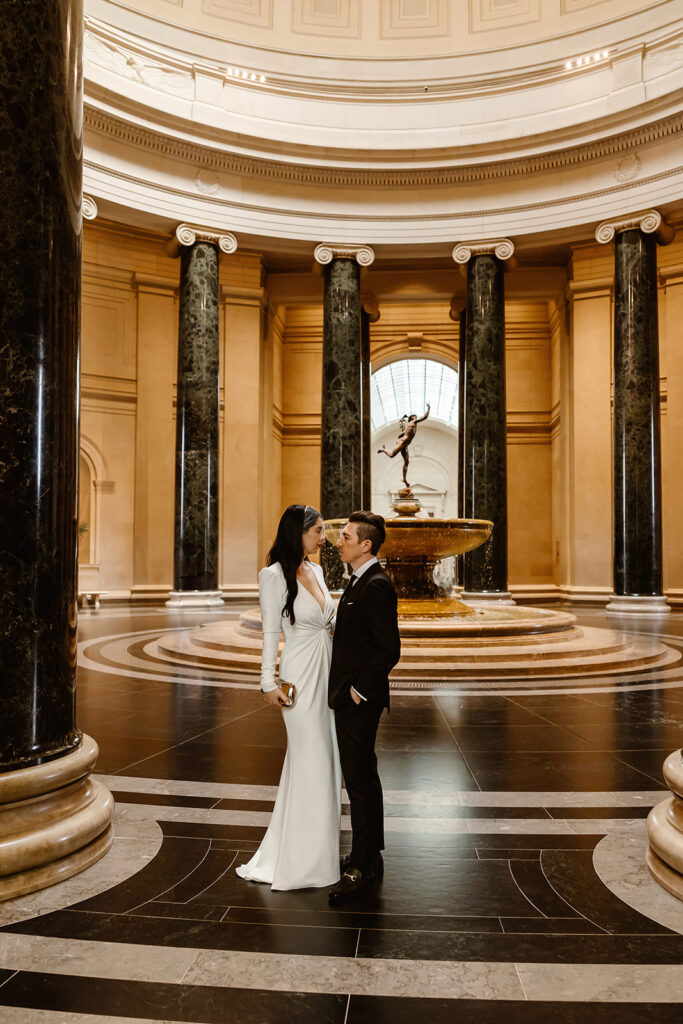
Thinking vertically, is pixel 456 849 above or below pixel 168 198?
below

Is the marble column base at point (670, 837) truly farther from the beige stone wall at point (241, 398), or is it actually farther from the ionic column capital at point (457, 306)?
the ionic column capital at point (457, 306)

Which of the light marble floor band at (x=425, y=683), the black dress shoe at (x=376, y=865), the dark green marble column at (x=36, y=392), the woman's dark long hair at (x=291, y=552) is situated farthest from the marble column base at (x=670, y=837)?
the light marble floor band at (x=425, y=683)

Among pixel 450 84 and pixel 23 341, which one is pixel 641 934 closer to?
pixel 23 341

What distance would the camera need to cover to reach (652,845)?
3205mm

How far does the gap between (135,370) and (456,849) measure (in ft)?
59.6

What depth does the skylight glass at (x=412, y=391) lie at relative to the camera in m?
38.2

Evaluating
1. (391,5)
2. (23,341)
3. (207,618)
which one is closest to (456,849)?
(23,341)

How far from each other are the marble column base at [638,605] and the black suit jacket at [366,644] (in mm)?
13101

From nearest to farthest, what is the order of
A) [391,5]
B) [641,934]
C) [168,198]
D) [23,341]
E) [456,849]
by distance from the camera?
[641,934] → [23,341] → [456,849] → [168,198] → [391,5]

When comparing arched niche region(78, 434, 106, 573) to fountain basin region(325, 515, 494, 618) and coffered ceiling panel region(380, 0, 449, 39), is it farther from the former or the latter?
coffered ceiling panel region(380, 0, 449, 39)

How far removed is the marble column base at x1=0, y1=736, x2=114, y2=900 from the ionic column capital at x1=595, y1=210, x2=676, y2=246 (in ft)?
51.7

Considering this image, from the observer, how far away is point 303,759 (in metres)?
3.18

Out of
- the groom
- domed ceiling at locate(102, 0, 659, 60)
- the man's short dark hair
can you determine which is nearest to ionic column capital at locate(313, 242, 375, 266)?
domed ceiling at locate(102, 0, 659, 60)

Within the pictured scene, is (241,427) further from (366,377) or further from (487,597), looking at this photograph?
(487,597)
